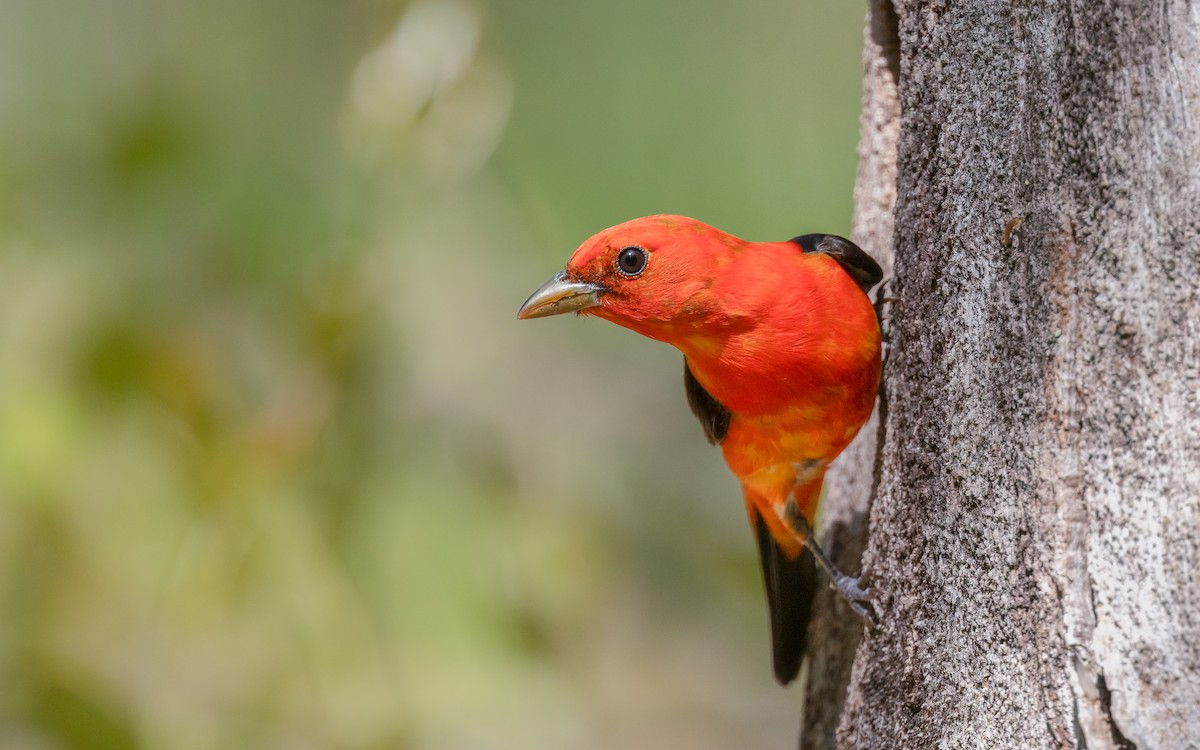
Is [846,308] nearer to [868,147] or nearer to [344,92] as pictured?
[868,147]

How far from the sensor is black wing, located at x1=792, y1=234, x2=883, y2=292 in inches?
73.2

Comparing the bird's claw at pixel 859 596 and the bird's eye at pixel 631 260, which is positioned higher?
the bird's eye at pixel 631 260

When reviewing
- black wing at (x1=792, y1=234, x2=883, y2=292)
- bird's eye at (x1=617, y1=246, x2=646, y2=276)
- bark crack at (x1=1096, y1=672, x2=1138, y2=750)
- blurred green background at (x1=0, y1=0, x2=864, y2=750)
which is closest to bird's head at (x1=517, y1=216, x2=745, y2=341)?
bird's eye at (x1=617, y1=246, x2=646, y2=276)

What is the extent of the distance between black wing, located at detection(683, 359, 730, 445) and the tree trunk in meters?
0.40

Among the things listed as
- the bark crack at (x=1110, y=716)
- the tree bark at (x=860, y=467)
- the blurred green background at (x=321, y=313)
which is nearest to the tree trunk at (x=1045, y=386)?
the bark crack at (x=1110, y=716)

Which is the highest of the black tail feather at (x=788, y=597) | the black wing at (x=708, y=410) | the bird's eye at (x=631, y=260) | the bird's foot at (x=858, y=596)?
the bird's eye at (x=631, y=260)

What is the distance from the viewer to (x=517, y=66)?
3486 millimetres

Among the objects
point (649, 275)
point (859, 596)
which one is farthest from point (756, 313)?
point (859, 596)

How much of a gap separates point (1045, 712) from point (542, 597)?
2327mm

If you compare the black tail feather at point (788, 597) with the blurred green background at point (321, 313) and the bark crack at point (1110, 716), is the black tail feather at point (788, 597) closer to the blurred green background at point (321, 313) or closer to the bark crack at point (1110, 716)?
the bark crack at point (1110, 716)

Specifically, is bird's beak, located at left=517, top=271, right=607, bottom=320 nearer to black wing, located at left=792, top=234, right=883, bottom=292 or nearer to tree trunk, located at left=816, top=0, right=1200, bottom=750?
black wing, located at left=792, top=234, right=883, bottom=292

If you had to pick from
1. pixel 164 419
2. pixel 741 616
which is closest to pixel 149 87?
pixel 164 419

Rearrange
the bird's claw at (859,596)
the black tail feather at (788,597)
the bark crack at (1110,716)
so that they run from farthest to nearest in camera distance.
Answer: the black tail feather at (788,597)
the bird's claw at (859,596)
the bark crack at (1110,716)

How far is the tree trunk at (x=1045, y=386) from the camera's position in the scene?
1177mm
